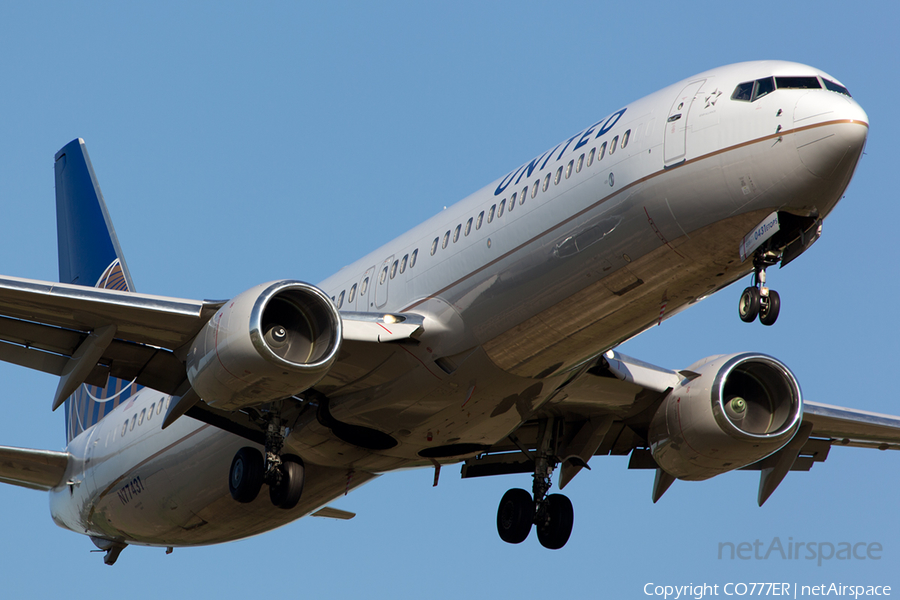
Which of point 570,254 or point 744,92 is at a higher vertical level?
point 744,92

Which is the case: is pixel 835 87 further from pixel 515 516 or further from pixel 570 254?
pixel 515 516

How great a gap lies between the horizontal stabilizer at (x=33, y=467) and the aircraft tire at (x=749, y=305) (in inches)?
666

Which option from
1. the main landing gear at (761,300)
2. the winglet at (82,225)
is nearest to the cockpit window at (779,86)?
the main landing gear at (761,300)

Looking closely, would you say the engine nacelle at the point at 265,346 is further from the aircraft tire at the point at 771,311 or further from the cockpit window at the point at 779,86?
the cockpit window at the point at 779,86

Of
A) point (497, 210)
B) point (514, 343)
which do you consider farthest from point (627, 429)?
point (497, 210)

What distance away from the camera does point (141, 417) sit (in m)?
25.6

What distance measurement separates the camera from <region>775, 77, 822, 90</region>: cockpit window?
16.2 metres

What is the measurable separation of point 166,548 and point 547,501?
9.35 meters

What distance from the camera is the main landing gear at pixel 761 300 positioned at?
16312mm

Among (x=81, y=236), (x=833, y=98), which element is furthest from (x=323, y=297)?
(x=81, y=236)

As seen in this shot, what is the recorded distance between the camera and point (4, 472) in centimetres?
2561

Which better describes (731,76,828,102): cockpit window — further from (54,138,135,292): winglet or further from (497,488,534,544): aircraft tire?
(54,138,135,292): winglet

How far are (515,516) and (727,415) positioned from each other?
16.2 feet

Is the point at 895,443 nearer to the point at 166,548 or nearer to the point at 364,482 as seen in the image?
the point at 364,482
